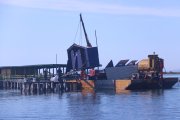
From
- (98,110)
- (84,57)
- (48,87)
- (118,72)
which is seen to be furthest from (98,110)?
(84,57)

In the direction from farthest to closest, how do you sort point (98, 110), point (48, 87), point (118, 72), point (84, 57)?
point (84, 57) → point (118, 72) → point (48, 87) → point (98, 110)

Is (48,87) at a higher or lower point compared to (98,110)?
higher

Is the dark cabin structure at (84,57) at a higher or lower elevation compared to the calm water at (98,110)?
higher

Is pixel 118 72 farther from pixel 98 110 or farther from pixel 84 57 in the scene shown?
pixel 98 110

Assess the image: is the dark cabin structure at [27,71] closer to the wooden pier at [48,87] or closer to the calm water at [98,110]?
the wooden pier at [48,87]

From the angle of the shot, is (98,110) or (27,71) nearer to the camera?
(98,110)

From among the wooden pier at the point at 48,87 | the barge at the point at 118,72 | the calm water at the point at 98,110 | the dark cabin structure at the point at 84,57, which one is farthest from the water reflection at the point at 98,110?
the dark cabin structure at the point at 84,57

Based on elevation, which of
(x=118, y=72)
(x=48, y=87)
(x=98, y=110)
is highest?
(x=118, y=72)

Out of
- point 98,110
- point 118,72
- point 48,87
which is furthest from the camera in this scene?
point 118,72

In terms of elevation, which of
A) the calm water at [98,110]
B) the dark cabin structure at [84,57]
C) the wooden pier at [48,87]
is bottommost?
the calm water at [98,110]

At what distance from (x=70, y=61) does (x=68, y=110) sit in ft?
156

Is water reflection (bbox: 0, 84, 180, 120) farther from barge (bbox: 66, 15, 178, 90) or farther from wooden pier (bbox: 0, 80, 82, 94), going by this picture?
wooden pier (bbox: 0, 80, 82, 94)

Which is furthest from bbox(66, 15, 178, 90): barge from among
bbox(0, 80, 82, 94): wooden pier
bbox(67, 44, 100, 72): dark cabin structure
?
bbox(0, 80, 82, 94): wooden pier

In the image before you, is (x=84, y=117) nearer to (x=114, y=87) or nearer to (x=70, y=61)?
(x=114, y=87)
